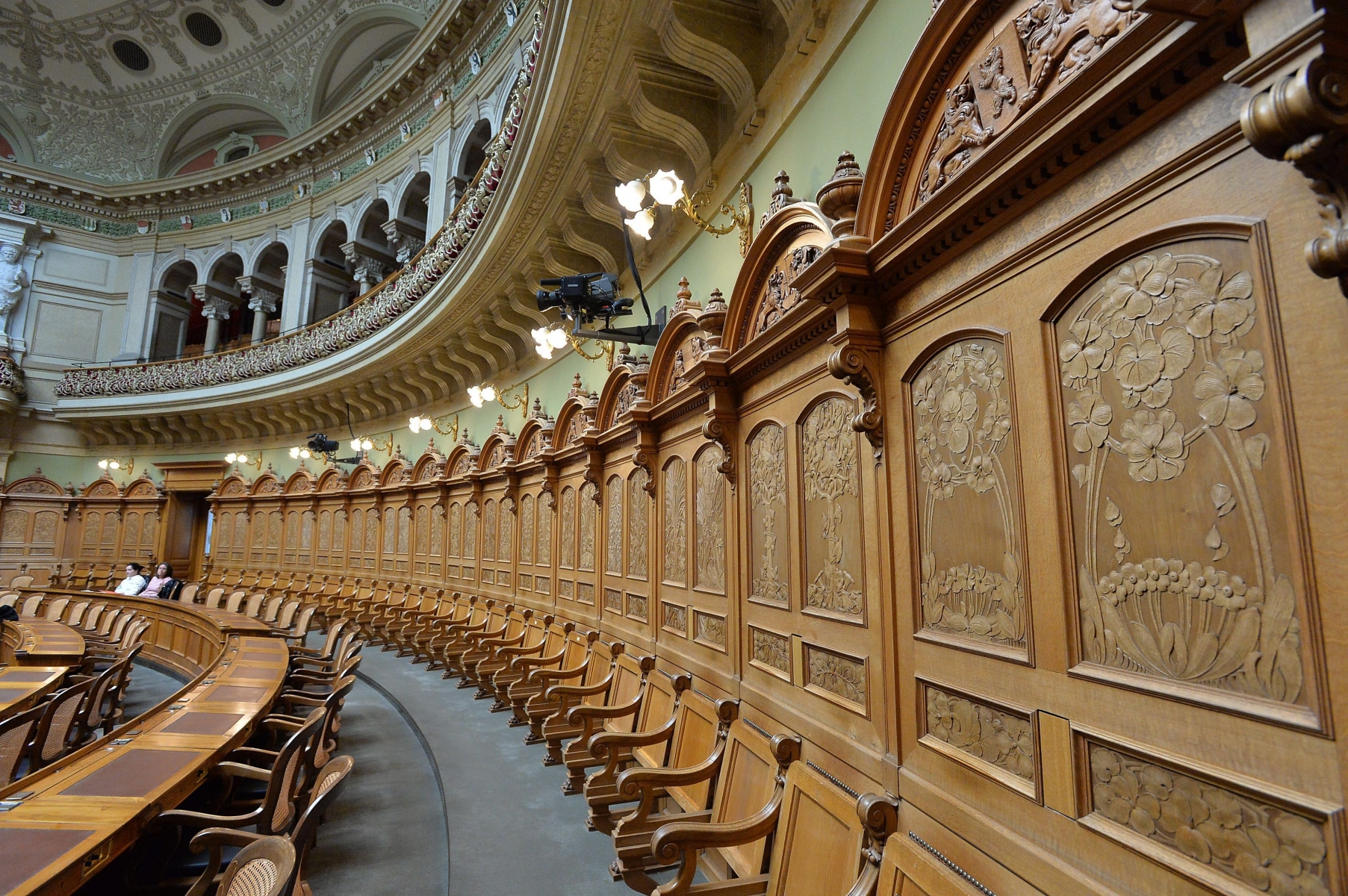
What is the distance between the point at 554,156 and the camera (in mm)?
6051

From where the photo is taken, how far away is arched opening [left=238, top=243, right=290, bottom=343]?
18.1m

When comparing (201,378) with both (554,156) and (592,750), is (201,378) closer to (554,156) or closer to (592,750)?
(554,156)

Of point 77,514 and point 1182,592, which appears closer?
point 1182,592

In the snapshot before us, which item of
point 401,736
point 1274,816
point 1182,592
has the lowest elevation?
point 401,736

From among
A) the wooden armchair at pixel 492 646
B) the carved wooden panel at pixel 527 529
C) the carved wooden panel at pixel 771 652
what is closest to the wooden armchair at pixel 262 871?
the carved wooden panel at pixel 771 652

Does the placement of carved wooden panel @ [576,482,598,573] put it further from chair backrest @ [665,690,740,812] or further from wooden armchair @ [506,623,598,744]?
chair backrest @ [665,690,740,812]

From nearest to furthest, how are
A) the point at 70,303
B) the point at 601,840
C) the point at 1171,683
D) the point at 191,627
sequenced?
the point at 1171,683
the point at 601,840
the point at 191,627
the point at 70,303

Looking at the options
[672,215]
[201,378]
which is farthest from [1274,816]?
[201,378]

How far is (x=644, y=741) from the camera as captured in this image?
357 centimetres

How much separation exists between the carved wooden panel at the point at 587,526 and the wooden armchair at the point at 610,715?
1.64 meters

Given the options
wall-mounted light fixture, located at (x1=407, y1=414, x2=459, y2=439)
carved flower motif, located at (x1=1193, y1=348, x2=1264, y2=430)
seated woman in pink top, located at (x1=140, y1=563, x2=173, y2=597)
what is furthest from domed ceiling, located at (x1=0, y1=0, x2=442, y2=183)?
carved flower motif, located at (x1=1193, y1=348, x2=1264, y2=430)

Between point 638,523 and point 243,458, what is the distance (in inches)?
620

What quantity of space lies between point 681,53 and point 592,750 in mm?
4483

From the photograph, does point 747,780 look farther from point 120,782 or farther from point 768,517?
point 120,782
